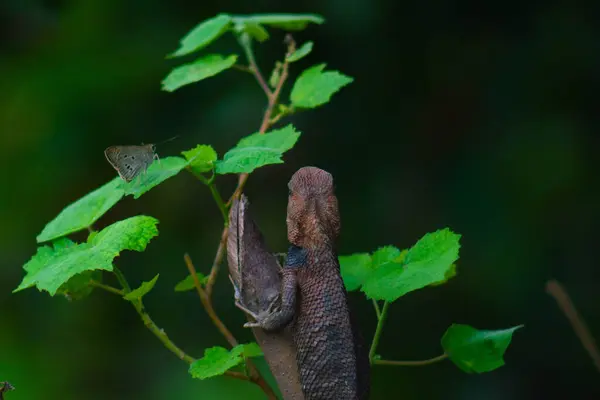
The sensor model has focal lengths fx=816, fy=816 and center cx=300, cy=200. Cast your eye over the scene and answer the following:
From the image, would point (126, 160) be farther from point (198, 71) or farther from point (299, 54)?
point (299, 54)

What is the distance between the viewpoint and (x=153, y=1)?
10.1 ft

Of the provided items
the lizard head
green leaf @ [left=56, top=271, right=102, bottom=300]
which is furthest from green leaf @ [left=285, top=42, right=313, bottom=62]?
green leaf @ [left=56, top=271, right=102, bottom=300]

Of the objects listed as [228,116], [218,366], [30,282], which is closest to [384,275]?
[218,366]

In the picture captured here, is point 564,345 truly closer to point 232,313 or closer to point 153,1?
point 232,313

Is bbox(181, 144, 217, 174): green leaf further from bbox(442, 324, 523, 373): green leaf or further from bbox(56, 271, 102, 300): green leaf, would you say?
bbox(442, 324, 523, 373): green leaf

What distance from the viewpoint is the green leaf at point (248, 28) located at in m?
1.63

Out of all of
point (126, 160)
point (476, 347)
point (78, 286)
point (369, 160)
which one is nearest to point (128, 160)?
point (126, 160)

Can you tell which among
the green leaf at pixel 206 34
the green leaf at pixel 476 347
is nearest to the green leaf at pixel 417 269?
the green leaf at pixel 476 347

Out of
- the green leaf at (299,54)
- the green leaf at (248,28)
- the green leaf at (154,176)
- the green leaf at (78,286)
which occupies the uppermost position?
the green leaf at (248,28)

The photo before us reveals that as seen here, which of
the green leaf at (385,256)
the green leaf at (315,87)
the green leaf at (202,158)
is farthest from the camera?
the green leaf at (315,87)

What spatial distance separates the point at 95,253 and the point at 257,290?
0.88 feet

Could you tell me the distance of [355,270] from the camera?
4.84 ft

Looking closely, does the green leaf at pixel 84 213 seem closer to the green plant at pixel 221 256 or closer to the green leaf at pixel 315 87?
the green plant at pixel 221 256

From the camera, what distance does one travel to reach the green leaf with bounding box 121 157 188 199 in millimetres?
1255
